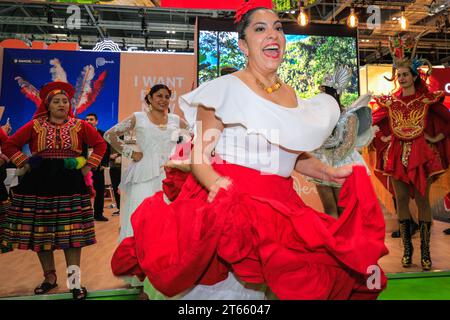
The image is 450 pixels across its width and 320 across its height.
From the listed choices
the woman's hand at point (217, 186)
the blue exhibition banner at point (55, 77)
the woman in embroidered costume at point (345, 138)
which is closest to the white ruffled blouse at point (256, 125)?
the woman's hand at point (217, 186)

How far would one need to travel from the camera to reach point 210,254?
1.14 meters

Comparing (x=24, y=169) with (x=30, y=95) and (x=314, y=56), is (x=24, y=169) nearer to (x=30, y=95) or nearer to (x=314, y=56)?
(x=30, y=95)

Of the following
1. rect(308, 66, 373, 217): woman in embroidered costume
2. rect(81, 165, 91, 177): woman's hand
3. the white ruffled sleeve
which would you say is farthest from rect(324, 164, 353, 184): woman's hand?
rect(81, 165, 91, 177): woman's hand

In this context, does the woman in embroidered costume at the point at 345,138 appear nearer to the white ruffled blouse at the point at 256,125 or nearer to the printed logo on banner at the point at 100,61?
the white ruffled blouse at the point at 256,125

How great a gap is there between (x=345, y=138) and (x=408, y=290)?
1.39m

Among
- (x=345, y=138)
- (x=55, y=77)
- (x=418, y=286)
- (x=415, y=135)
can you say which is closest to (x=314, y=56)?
(x=415, y=135)

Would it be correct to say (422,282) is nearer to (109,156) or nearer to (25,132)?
(25,132)

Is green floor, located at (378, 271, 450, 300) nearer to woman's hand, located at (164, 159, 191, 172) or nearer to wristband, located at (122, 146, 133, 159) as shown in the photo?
woman's hand, located at (164, 159, 191, 172)

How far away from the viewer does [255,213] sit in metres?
1.17

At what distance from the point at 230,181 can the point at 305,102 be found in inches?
19.8

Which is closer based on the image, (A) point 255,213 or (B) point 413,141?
(A) point 255,213

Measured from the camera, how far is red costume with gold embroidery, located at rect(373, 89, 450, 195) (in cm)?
376

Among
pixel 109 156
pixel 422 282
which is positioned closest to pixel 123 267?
pixel 422 282

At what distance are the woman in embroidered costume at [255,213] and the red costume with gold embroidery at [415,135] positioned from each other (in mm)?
2678
